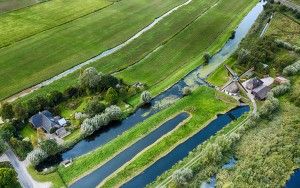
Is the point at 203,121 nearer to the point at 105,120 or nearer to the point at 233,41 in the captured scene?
the point at 105,120

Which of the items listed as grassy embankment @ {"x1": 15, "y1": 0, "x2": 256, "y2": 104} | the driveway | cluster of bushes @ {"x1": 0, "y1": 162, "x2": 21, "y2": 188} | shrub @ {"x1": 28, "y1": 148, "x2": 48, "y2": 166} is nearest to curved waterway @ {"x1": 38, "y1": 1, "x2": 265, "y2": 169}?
shrub @ {"x1": 28, "y1": 148, "x2": 48, "y2": 166}

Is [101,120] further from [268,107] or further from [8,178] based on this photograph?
[268,107]

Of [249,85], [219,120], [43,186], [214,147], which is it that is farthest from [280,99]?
[43,186]

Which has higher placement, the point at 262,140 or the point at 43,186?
the point at 262,140

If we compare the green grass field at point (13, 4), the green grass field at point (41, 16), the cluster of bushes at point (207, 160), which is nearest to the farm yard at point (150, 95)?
the cluster of bushes at point (207, 160)

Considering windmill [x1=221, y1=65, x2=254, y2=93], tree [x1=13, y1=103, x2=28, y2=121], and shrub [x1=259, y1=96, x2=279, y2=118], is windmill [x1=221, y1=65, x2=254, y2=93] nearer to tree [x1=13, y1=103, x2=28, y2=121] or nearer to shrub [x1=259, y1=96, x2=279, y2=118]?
shrub [x1=259, y1=96, x2=279, y2=118]
